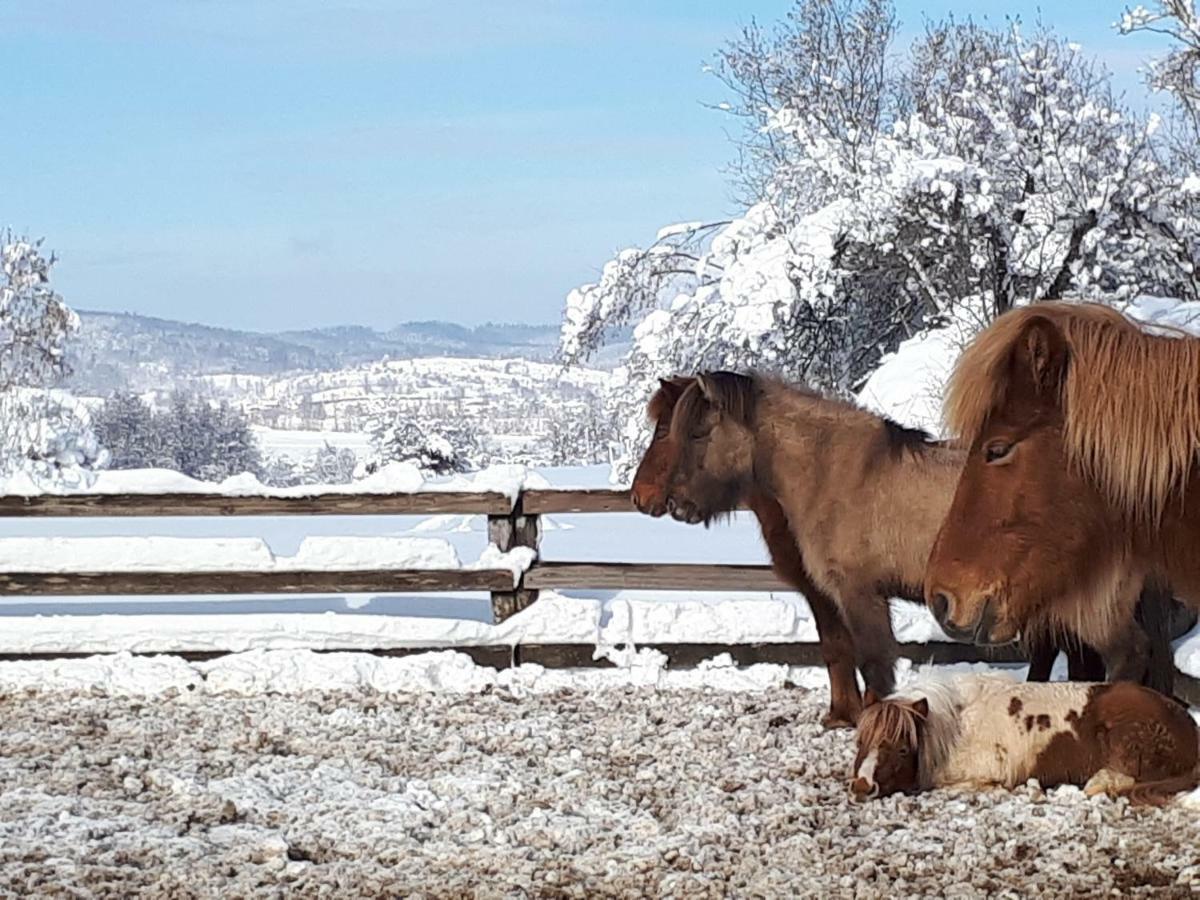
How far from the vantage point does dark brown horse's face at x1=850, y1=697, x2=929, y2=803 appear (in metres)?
5.09

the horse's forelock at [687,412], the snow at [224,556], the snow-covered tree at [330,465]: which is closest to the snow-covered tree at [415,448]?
the snow-covered tree at [330,465]

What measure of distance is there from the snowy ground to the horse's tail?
3.5 inches

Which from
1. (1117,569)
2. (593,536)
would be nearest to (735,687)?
(1117,569)

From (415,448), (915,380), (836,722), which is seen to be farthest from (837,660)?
(415,448)

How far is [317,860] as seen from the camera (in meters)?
4.46

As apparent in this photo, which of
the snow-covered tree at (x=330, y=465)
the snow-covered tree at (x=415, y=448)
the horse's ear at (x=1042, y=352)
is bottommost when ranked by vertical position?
the snow-covered tree at (x=330, y=465)

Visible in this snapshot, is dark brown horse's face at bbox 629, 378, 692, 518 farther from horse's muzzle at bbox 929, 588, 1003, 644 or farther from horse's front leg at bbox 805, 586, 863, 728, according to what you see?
horse's muzzle at bbox 929, 588, 1003, 644

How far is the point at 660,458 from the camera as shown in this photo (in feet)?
22.0

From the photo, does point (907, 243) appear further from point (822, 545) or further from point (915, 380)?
point (822, 545)

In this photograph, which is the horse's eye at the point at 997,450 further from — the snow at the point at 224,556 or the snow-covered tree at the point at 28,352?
the snow-covered tree at the point at 28,352

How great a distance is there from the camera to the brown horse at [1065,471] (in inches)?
119

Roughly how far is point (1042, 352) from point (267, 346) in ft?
261

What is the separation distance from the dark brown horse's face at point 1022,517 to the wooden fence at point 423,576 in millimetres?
4720

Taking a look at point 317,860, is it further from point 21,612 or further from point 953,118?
point 953,118
